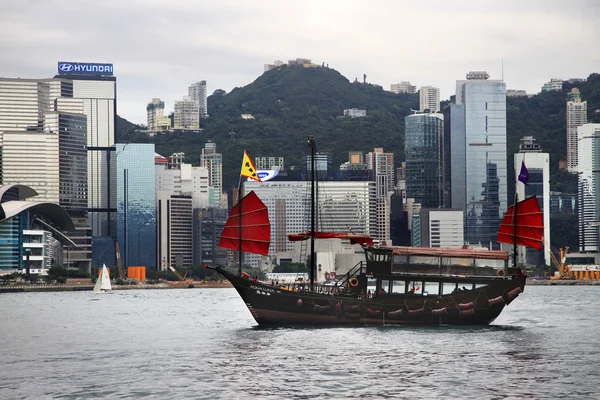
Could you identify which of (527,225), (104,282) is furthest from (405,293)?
(104,282)

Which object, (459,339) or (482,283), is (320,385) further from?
(482,283)

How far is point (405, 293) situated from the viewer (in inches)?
2557

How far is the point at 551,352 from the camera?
173 ft

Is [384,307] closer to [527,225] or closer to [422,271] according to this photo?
[422,271]

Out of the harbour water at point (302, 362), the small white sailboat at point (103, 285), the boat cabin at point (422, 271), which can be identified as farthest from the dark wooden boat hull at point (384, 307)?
the small white sailboat at point (103, 285)

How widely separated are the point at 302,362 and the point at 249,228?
74.2 ft

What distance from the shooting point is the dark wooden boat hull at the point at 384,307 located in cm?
6494

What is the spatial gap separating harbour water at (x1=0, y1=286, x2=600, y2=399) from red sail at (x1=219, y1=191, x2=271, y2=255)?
215 inches

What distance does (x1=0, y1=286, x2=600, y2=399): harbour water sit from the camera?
40656 millimetres

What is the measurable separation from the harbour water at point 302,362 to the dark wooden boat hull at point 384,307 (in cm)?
116

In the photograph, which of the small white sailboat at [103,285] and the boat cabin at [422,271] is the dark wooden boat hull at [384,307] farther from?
the small white sailboat at [103,285]

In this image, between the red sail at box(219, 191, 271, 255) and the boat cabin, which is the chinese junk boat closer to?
the boat cabin

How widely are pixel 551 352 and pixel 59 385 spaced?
79.3ft

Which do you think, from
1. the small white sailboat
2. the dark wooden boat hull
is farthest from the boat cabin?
the small white sailboat
